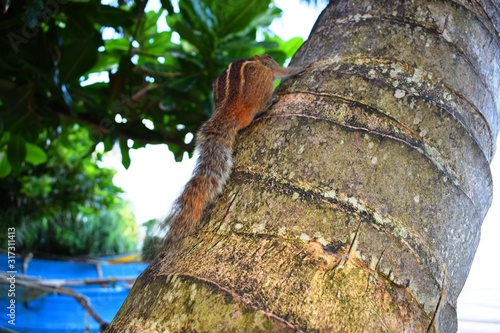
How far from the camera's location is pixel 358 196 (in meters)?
0.78

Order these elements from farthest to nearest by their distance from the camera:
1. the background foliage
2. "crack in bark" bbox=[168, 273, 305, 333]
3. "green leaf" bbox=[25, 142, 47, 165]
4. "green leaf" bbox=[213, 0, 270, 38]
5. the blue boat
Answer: the blue boat, "green leaf" bbox=[25, 142, 47, 165], "green leaf" bbox=[213, 0, 270, 38], the background foliage, "crack in bark" bbox=[168, 273, 305, 333]

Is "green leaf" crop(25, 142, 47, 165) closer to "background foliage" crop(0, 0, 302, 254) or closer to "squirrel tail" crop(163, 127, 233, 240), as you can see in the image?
"background foliage" crop(0, 0, 302, 254)

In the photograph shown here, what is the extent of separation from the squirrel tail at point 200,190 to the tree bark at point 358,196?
0.11ft

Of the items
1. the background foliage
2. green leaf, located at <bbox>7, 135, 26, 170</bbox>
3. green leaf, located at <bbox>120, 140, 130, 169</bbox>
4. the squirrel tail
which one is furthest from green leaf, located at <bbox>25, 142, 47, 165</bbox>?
the squirrel tail

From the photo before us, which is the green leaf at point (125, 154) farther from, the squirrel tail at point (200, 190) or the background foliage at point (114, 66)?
the squirrel tail at point (200, 190)

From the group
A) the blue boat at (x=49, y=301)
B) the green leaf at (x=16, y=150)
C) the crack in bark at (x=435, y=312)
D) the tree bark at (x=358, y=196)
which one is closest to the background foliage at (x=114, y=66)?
the green leaf at (x=16, y=150)

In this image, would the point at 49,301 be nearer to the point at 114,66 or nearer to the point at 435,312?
the point at 114,66

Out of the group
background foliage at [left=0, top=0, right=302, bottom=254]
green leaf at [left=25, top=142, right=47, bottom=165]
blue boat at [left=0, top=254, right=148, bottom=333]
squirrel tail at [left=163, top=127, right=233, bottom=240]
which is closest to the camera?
squirrel tail at [left=163, top=127, right=233, bottom=240]

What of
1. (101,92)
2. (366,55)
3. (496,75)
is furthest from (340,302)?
(101,92)

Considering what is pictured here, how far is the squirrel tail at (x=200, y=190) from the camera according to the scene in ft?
2.85

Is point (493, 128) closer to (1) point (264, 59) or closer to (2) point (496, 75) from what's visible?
(2) point (496, 75)

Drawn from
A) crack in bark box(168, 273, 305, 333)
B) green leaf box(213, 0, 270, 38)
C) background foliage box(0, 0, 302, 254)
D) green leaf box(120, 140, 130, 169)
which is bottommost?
crack in bark box(168, 273, 305, 333)

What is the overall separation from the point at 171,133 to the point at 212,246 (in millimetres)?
1624

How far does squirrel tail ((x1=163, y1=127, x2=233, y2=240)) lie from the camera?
868 millimetres
